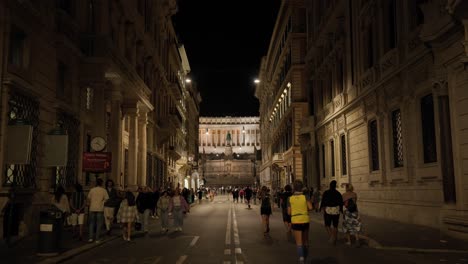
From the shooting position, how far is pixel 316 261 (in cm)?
1089

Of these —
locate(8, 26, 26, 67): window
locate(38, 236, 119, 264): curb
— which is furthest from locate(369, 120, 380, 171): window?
locate(8, 26, 26, 67): window

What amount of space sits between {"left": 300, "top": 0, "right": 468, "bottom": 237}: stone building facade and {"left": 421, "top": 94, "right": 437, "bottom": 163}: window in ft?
0.12

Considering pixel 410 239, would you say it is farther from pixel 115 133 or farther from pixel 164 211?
pixel 115 133

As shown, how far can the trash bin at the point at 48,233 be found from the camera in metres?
11.5

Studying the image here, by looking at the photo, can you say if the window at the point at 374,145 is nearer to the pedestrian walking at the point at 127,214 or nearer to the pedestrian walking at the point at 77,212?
the pedestrian walking at the point at 127,214

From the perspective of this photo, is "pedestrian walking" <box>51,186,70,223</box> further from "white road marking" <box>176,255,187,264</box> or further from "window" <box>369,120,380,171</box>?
"window" <box>369,120,380,171</box>

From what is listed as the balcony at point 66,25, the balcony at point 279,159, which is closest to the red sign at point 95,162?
the balcony at point 66,25

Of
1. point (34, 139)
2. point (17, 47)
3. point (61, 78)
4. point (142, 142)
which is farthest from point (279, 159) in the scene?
point (17, 47)

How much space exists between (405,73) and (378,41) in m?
4.16

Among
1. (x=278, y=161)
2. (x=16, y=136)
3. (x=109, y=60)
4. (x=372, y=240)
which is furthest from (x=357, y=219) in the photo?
(x=278, y=161)

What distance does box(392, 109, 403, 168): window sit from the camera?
20969 mm

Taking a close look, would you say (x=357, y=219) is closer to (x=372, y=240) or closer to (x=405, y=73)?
(x=372, y=240)

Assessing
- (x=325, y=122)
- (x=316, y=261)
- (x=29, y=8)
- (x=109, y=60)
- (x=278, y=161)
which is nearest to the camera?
(x=316, y=261)

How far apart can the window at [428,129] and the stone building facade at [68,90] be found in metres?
11.8
